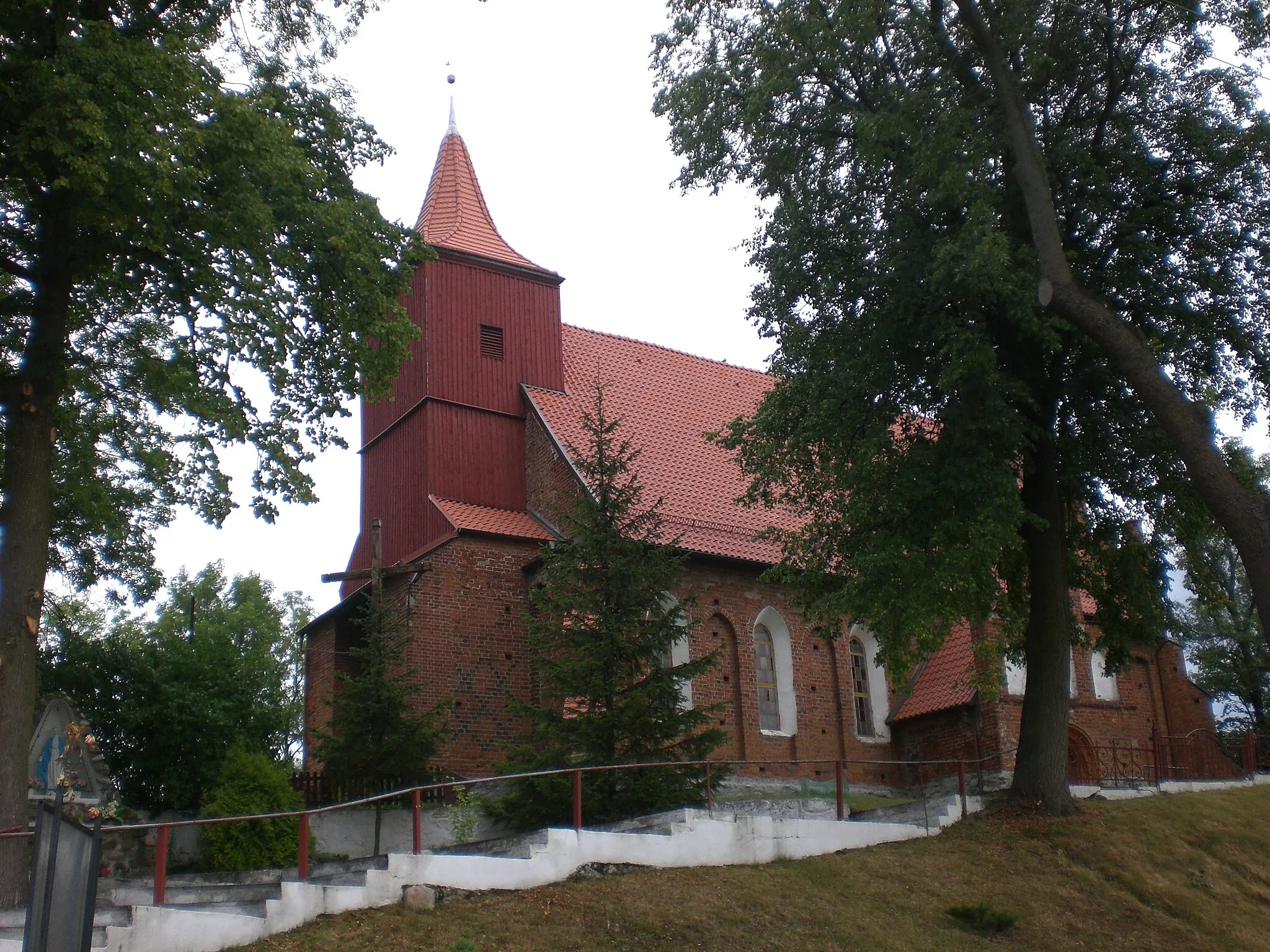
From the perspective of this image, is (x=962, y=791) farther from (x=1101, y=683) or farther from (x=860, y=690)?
(x=1101, y=683)

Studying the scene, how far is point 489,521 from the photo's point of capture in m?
23.1

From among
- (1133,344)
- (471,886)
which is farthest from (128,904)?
(1133,344)

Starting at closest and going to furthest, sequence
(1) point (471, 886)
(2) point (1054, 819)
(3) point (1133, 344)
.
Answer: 1. (1) point (471, 886)
2. (3) point (1133, 344)
3. (2) point (1054, 819)

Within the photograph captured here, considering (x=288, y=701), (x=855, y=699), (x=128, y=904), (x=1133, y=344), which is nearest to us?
(x=128, y=904)

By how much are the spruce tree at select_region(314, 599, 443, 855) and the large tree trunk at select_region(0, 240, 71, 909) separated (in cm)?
568

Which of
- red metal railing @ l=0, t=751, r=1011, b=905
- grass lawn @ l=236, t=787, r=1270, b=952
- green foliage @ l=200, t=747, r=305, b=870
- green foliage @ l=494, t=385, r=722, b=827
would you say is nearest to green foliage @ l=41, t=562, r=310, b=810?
green foliage @ l=200, t=747, r=305, b=870

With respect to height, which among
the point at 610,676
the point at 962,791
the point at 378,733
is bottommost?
the point at 962,791

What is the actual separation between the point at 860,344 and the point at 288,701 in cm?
2922

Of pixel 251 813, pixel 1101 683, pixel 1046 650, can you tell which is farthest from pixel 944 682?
pixel 251 813

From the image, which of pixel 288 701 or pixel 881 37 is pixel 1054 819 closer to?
pixel 881 37

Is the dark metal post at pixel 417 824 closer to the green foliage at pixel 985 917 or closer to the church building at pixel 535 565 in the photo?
the green foliage at pixel 985 917

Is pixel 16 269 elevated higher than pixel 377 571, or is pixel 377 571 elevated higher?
pixel 16 269

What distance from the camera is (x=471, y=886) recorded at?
12.1m

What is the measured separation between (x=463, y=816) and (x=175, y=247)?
7.65 metres
